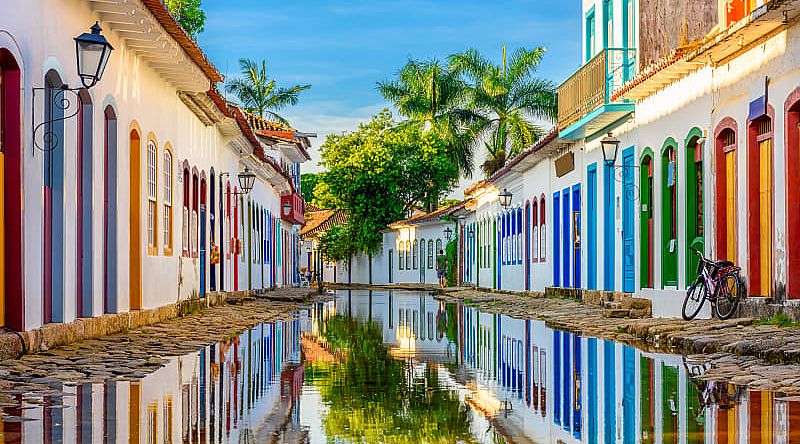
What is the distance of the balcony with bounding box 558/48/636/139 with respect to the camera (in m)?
23.1

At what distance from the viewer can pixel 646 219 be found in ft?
72.0

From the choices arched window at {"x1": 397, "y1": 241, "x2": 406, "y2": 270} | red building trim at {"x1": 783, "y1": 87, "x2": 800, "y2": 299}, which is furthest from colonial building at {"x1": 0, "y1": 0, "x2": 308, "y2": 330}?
arched window at {"x1": 397, "y1": 241, "x2": 406, "y2": 270}

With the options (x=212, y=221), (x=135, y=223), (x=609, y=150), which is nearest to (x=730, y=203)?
(x=609, y=150)

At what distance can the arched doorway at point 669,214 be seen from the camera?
19.9 meters

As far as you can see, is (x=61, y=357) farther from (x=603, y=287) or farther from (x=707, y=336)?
(x=603, y=287)

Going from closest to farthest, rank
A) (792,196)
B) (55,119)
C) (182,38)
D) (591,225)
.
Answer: (55,119) → (792,196) → (182,38) → (591,225)

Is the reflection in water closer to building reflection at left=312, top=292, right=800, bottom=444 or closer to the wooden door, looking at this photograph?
building reflection at left=312, top=292, right=800, bottom=444

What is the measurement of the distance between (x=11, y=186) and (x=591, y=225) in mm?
18208

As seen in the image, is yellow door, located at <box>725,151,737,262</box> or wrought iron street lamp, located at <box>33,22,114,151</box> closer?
wrought iron street lamp, located at <box>33,22,114,151</box>

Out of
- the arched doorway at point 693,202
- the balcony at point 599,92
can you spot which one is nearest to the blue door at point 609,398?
the arched doorway at point 693,202

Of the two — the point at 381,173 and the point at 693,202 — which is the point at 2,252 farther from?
the point at 381,173

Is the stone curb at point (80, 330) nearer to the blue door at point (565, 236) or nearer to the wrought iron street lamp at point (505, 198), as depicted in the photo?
the blue door at point (565, 236)

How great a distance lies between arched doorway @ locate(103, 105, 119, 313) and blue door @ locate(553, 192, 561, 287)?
1807cm

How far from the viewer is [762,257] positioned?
621 inches
